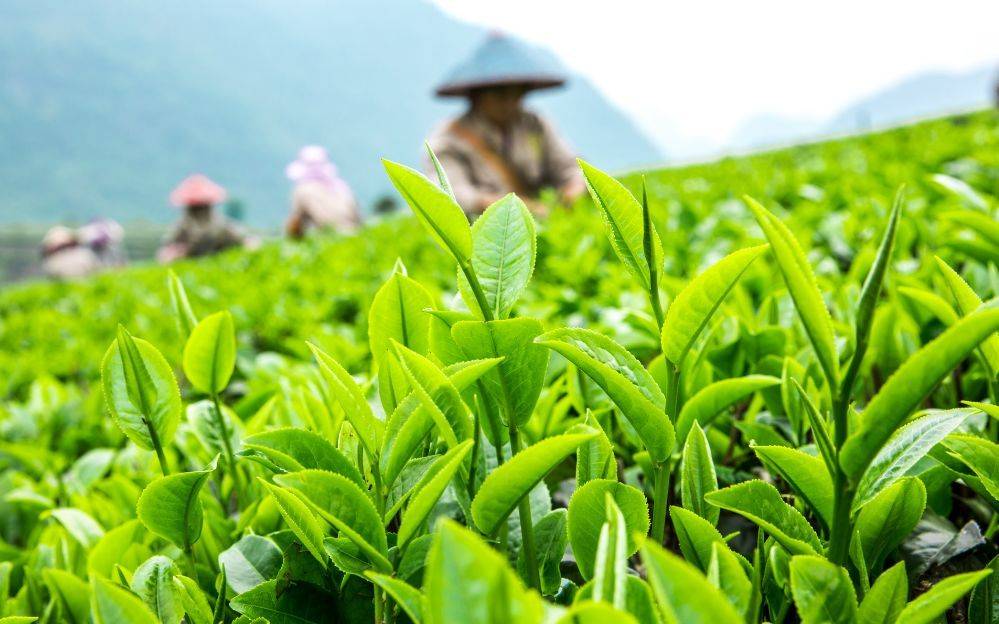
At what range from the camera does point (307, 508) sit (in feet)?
1.90

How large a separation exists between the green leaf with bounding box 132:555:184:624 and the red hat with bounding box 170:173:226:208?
1130cm

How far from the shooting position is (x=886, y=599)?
0.54 meters

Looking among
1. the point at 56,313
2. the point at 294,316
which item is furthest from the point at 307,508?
the point at 56,313

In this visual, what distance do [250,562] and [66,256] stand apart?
48.2 feet

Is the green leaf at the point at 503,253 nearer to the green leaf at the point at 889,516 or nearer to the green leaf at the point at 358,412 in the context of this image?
the green leaf at the point at 358,412

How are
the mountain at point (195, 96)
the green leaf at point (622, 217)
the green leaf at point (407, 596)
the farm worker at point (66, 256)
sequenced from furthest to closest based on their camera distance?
the mountain at point (195, 96), the farm worker at point (66, 256), the green leaf at point (622, 217), the green leaf at point (407, 596)

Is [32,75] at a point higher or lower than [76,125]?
higher

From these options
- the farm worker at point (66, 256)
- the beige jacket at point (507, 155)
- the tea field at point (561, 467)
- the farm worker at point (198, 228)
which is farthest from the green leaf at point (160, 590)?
the farm worker at point (66, 256)

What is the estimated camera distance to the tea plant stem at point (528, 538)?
2.11ft

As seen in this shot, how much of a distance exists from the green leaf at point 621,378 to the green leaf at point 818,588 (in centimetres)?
15

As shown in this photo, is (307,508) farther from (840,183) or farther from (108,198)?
(108,198)

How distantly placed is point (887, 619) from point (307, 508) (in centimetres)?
45

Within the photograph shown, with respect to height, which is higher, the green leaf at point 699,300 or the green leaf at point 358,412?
the green leaf at point 699,300

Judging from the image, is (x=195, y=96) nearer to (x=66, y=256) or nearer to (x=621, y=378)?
(x=66, y=256)
